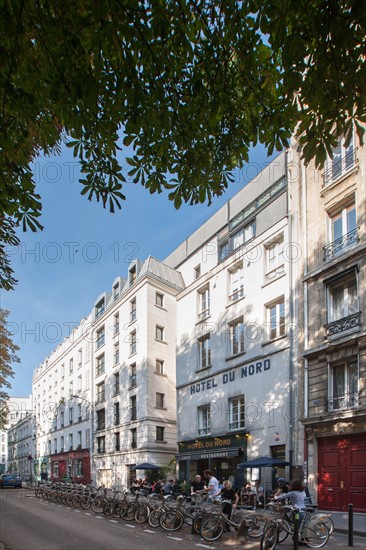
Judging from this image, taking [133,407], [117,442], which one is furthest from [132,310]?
[117,442]

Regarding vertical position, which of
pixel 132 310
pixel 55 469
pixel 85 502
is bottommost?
pixel 55 469

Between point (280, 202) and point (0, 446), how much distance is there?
444 ft

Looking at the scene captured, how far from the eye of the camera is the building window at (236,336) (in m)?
26.0

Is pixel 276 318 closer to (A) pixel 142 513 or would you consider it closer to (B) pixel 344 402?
(B) pixel 344 402

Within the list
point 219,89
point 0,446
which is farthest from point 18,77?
point 0,446

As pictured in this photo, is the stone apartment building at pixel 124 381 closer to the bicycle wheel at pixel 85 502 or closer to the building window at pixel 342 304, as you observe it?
the bicycle wheel at pixel 85 502

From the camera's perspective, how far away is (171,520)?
49.6 ft

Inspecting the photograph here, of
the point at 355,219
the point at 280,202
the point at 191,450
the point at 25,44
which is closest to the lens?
the point at 25,44

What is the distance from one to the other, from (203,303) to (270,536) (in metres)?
19.7

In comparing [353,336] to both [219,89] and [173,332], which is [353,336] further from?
[173,332]

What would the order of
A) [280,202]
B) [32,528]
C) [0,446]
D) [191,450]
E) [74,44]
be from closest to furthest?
[74,44], [32,528], [280,202], [191,450], [0,446]

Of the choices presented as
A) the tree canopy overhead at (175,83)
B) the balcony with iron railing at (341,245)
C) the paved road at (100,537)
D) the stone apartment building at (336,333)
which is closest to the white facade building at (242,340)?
the stone apartment building at (336,333)

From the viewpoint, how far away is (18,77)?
17.4ft

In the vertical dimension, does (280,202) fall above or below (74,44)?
above
